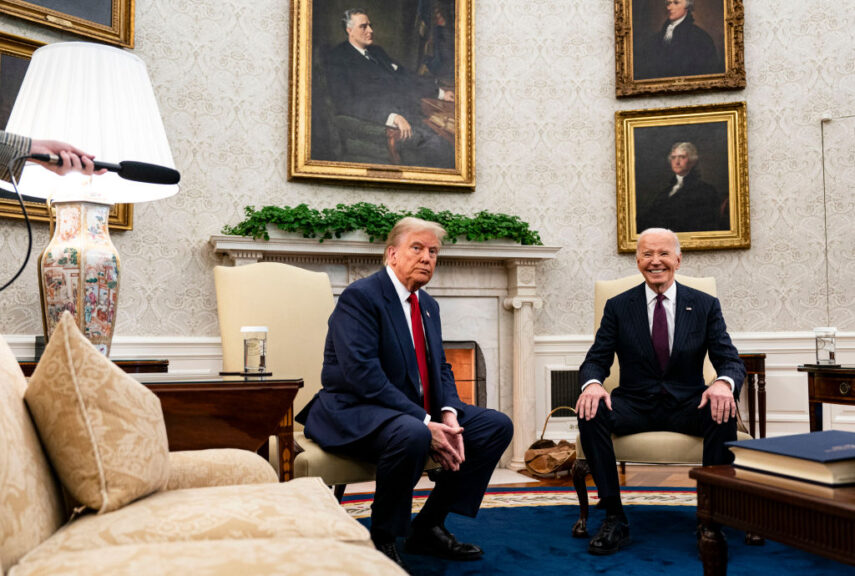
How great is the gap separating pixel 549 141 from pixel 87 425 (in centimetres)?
444

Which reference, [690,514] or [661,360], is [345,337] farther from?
[690,514]

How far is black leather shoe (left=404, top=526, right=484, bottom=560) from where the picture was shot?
2.71 meters

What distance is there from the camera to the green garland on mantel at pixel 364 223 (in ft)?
14.7

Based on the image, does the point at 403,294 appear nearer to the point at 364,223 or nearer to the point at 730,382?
the point at 730,382

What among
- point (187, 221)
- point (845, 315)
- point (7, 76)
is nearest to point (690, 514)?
point (845, 315)

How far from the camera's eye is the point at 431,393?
9.34ft

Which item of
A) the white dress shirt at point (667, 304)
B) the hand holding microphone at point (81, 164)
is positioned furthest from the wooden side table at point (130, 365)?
the white dress shirt at point (667, 304)

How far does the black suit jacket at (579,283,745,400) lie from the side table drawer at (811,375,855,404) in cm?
46

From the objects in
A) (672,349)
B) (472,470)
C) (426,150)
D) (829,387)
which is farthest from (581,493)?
(426,150)

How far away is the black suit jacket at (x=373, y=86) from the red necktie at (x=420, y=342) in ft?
8.14

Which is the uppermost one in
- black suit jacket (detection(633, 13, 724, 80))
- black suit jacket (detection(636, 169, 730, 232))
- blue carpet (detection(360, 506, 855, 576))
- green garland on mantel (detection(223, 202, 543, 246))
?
black suit jacket (detection(633, 13, 724, 80))

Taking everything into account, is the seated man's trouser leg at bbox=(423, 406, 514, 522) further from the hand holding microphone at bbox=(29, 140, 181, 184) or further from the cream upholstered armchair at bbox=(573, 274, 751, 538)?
the hand holding microphone at bbox=(29, 140, 181, 184)

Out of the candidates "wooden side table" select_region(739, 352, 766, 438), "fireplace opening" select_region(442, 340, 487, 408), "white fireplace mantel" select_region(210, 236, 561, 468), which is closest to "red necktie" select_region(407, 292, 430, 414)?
"white fireplace mantel" select_region(210, 236, 561, 468)

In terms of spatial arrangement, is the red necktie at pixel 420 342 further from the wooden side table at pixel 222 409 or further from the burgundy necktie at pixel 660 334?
the burgundy necktie at pixel 660 334
